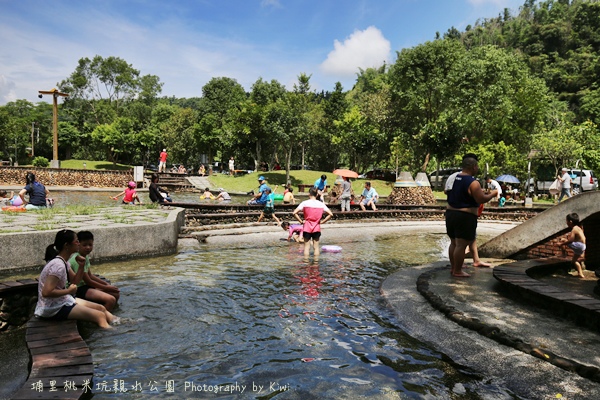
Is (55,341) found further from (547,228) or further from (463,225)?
(547,228)

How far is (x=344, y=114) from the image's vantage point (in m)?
49.2

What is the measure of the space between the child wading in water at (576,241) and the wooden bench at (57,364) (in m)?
7.70

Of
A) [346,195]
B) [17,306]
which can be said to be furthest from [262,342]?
[346,195]

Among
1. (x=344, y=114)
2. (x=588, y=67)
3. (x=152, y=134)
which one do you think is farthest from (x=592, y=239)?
(x=588, y=67)

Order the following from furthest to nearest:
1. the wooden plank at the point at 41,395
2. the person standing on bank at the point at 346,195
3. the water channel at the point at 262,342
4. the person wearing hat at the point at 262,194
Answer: the person standing on bank at the point at 346,195
the person wearing hat at the point at 262,194
the water channel at the point at 262,342
the wooden plank at the point at 41,395

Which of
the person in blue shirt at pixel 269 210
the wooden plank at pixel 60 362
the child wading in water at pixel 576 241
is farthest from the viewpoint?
the person in blue shirt at pixel 269 210

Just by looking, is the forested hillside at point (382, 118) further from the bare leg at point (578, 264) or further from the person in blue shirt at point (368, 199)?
the bare leg at point (578, 264)

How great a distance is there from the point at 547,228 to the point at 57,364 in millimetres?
8222

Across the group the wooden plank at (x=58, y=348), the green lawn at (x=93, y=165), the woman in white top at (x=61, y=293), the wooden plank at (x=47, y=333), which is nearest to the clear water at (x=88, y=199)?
the woman in white top at (x=61, y=293)

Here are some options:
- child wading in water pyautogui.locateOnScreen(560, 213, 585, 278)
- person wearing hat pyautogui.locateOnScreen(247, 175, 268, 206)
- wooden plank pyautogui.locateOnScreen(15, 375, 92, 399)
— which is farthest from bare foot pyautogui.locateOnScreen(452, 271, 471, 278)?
person wearing hat pyautogui.locateOnScreen(247, 175, 268, 206)

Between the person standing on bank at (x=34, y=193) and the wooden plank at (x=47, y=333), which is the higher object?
the person standing on bank at (x=34, y=193)

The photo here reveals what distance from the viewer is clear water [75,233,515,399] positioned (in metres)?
3.80

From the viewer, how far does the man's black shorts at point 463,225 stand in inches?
276

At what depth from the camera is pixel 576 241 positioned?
25.3ft
